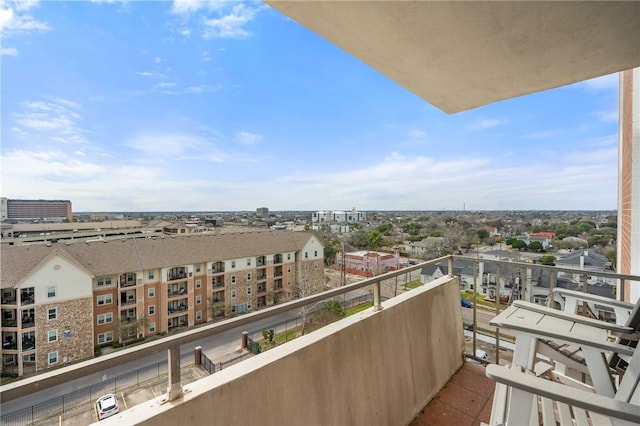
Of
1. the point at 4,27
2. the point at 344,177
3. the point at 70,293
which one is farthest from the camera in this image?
the point at 344,177

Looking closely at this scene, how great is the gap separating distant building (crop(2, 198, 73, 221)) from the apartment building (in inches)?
37.7

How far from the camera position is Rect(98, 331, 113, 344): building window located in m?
8.47

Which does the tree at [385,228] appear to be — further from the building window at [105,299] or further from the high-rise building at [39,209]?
the high-rise building at [39,209]

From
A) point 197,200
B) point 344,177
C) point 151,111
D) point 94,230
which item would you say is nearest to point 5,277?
point 94,230

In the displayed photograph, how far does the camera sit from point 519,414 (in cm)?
103

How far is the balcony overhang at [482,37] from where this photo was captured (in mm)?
1079

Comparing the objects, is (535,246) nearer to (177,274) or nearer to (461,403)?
(461,403)

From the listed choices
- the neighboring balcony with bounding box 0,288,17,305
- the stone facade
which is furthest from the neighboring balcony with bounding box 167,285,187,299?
the neighboring balcony with bounding box 0,288,17,305

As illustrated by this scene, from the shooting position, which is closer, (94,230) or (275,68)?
(94,230)

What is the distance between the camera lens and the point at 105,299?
891 centimetres

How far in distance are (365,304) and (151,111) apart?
15.2m

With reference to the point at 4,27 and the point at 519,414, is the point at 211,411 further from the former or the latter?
the point at 4,27

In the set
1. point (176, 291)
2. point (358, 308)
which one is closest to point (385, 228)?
point (176, 291)

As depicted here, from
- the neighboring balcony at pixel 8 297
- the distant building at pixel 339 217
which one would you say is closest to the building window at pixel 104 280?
the neighboring balcony at pixel 8 297
